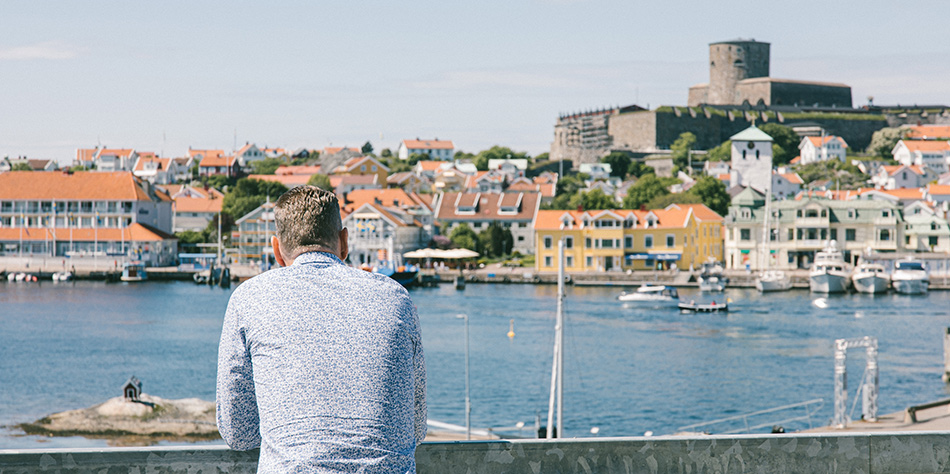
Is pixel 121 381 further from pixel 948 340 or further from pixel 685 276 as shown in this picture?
pixel 685 276

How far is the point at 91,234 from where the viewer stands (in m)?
75.4

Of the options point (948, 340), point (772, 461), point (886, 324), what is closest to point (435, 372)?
point (948, 340)

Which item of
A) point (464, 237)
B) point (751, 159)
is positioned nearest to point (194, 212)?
point (464, 237)

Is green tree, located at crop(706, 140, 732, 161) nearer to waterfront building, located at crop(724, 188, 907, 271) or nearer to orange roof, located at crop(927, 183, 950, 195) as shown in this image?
orange roof, located at crop(927, 183, 950, 195)

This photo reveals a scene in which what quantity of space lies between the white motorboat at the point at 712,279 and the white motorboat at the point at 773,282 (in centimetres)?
204

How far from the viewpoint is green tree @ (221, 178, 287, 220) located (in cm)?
8088

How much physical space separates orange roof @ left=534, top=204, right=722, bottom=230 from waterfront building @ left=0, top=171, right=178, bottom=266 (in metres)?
28.4

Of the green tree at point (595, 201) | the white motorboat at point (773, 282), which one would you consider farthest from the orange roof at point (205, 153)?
the white motorboat at point (773, 282)

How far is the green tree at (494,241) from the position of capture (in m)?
72.1

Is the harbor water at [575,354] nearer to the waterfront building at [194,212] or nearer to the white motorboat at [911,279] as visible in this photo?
the white motorboat at [911,279]

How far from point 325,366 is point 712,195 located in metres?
76.2

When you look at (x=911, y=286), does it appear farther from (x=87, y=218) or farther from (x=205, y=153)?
(x=205, y=153)

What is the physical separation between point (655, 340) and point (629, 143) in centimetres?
7789

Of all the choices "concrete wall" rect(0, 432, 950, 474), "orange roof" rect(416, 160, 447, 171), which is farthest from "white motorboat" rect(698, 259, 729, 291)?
"concrete wall" rect(0, 432, 950, 474)
